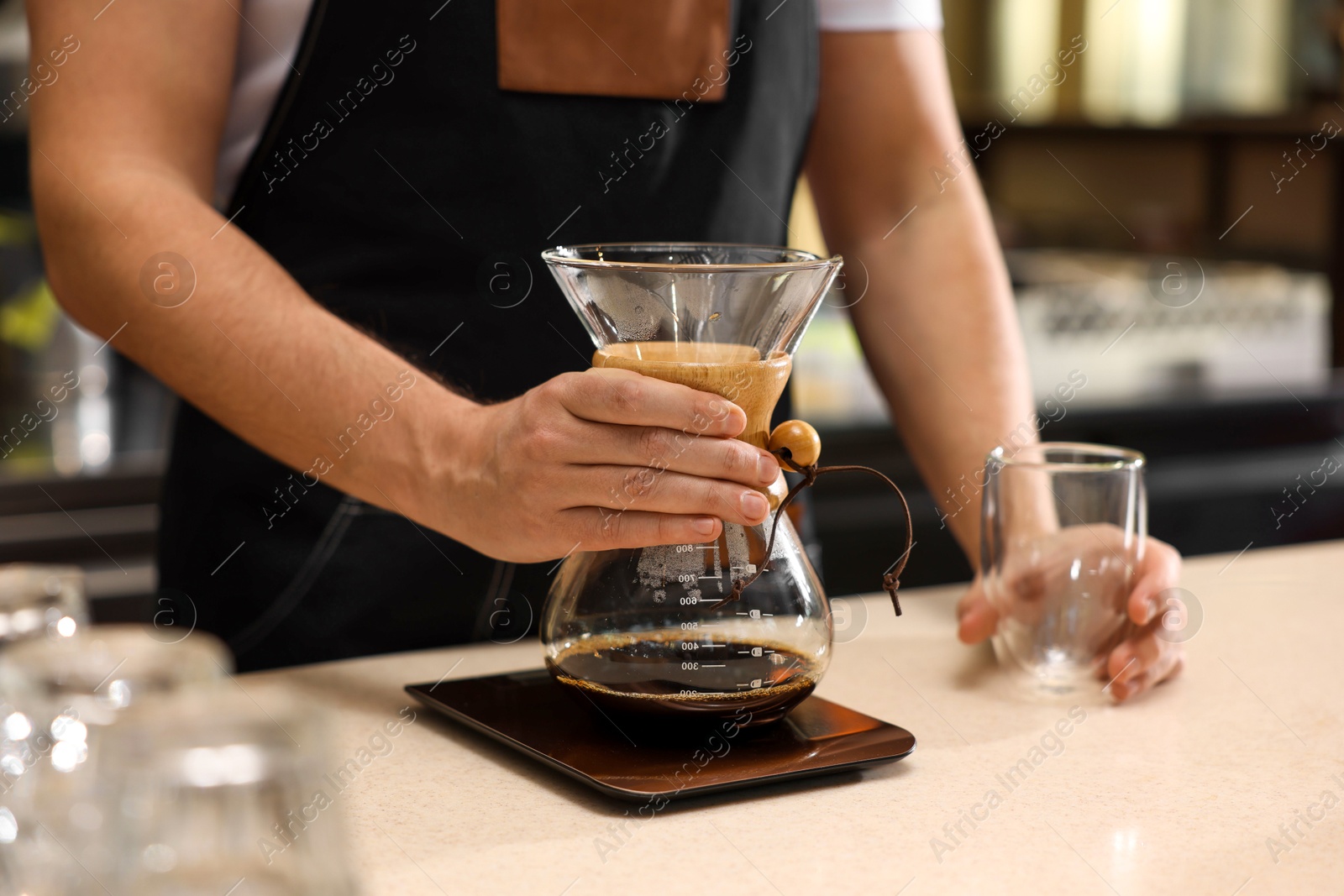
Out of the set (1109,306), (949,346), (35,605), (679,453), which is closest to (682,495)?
(679,453)

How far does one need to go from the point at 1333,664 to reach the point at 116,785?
2.84 feet

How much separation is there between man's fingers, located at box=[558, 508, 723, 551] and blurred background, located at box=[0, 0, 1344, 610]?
2.10 feet

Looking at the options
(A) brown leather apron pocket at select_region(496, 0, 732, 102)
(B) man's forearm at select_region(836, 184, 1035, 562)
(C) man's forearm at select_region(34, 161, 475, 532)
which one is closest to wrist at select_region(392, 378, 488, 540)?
(C) man's forearm at select_region(34, 161, 475, 532)

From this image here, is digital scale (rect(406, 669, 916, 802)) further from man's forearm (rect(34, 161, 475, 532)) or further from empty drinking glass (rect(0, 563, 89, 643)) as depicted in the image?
empty drinking glass (rect(0, 563, 89, 643))

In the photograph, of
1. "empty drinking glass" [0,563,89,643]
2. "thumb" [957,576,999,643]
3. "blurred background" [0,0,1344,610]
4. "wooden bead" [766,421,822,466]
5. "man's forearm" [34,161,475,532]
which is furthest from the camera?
"blurred background" [0,0,1344,610]

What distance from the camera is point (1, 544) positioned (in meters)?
1.82

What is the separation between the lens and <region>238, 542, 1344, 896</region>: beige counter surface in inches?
24.5

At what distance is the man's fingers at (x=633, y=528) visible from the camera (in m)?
0.71

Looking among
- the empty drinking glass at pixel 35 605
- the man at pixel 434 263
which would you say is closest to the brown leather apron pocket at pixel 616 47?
the man at pixel 434 263

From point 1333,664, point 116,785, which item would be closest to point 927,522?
point 1333,664

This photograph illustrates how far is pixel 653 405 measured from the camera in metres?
0.68

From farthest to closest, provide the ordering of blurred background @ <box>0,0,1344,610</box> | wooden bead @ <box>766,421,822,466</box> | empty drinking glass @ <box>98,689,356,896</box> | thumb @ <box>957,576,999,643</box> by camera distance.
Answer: blurred background @ <box>0,0,1344,610</box> → thumb @ <box>957,576,999,643</box> → wooden bead @ <box>766,421,822,466</box> → empty drinking glass @ <box>98,689,356,896</box>

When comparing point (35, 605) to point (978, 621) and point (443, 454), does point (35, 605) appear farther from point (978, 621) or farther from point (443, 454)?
point (978, 621)

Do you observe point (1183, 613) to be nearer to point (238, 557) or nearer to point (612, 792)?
point (612, 792)
